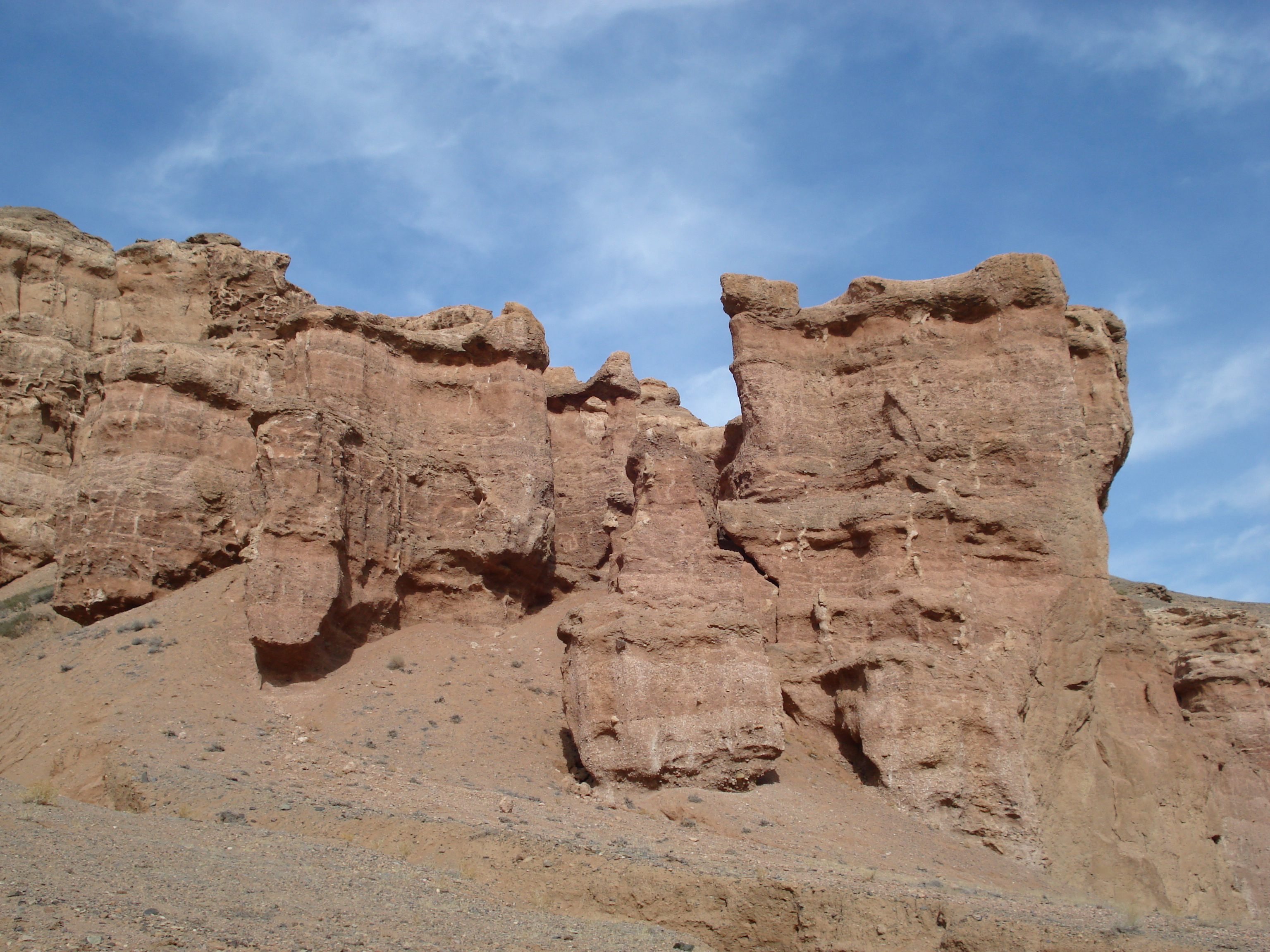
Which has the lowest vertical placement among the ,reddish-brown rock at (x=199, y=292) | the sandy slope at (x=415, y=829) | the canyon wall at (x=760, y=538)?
the sandy slope at (x=415, y=829)

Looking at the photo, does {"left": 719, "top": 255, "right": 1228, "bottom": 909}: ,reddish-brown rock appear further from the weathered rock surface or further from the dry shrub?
the dry shrub

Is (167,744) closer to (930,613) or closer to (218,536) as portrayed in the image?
(218,536)

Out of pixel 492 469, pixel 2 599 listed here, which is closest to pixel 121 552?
pixel 2 599

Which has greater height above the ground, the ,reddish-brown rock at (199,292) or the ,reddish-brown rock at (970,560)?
the ,reddish-brown rock at (199,292)

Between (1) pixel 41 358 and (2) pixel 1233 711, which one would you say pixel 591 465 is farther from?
(1) pixel 41 358

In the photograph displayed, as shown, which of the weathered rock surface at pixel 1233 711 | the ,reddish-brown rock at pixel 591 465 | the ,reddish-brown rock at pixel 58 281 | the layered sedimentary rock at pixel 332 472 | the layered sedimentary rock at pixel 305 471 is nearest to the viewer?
the layered sedimentary rock at pixel 305 471

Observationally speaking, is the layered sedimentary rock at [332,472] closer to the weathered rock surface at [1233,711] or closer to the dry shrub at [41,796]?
the dry shrub at [41,796]

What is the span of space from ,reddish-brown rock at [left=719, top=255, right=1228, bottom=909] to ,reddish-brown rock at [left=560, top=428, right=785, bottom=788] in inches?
88.5

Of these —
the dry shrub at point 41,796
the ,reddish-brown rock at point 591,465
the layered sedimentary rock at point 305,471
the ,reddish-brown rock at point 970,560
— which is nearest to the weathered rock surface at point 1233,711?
the ,reddish-brown rock at point 970,560

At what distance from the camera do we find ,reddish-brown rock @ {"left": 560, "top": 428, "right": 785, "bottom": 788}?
58.6 ft

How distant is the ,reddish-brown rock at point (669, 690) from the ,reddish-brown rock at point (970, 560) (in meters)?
2.25

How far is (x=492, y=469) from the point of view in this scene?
26125mm

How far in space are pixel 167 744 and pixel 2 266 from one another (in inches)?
862

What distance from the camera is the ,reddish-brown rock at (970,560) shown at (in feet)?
63.3
